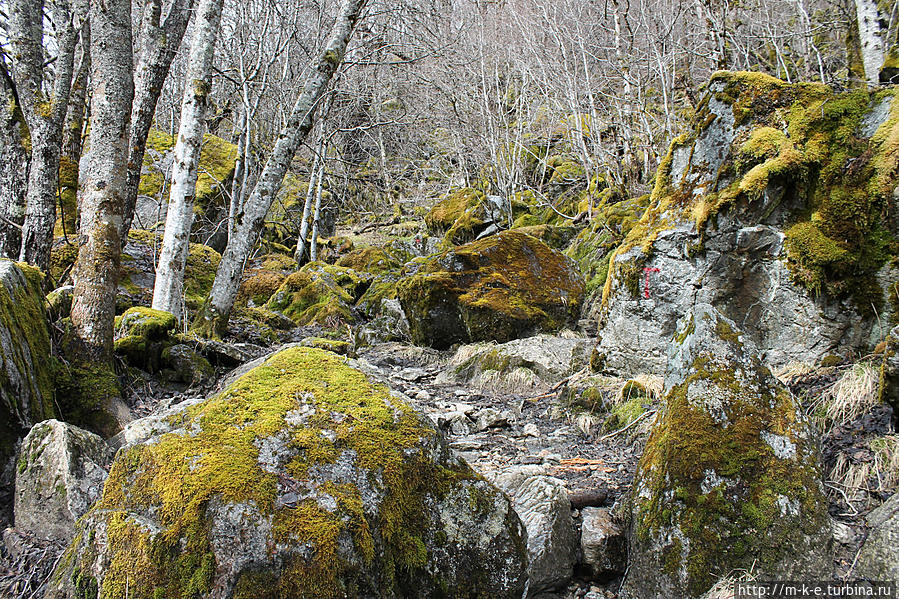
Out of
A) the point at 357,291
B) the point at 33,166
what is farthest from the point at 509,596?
the point at 357,291

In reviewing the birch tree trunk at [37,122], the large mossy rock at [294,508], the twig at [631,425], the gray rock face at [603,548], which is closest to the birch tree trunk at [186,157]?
the birch tree trunk at [37,122]

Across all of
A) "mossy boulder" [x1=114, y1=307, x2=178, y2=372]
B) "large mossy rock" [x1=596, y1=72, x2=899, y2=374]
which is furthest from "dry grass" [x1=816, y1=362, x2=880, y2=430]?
"mossy boulder" [x1=114, y1=307, x2=178, y2=372]

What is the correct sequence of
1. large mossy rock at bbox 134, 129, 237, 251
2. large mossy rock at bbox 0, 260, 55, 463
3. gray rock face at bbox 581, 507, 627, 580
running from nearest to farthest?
gray rock face at bbox 581, 507, 627, 580, large mossy rock at bbox 0, 260, 55, 463, large mossy rock at bbox 134, 129, 237, 251

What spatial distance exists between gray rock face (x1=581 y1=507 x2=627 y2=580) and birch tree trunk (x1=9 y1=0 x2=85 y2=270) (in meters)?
7.04

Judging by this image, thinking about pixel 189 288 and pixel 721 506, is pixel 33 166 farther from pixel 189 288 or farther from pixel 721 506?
pixel 721 506

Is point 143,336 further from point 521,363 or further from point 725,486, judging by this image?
point 725,486

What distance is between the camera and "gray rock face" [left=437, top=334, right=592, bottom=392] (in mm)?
7398

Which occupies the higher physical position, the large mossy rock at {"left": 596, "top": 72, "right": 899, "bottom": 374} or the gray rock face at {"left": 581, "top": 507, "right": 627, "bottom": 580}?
the large mossy rock at {"left": 596, "top": 72, "right": 899, "bottom": 374}

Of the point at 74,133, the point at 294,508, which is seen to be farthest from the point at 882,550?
the point at 74,133

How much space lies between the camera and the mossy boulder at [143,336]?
5680mm

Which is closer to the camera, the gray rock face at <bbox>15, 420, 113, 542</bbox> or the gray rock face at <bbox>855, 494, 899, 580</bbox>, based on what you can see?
the gray rock face at <bbox>855, 494, 899, 580</bbox>

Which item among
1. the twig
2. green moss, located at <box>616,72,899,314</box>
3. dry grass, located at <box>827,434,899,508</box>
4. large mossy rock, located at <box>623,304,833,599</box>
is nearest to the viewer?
large mossy rock, located at <box>623,304,833,599</box>

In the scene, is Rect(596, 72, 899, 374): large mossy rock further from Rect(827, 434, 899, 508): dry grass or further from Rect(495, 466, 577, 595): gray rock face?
Rect(495, 466, 577, 595): gray rock face

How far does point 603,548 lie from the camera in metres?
3.03
